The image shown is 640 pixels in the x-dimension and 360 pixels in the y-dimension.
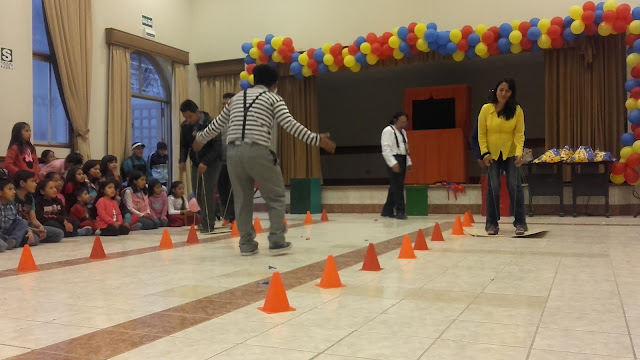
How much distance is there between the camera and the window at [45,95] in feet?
26.4

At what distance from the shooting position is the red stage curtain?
32.8 feet

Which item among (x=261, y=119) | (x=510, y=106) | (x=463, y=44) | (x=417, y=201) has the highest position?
(x=463, y=44)

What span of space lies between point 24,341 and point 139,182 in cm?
520

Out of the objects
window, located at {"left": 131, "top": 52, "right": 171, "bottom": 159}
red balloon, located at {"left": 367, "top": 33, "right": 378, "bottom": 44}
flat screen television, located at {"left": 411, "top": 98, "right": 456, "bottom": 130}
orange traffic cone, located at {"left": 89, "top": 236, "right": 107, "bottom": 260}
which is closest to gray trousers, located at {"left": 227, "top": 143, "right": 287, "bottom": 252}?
orange traffic cone, located at {"left": 89, "top": 236, "right": 107, "bottom": 260}

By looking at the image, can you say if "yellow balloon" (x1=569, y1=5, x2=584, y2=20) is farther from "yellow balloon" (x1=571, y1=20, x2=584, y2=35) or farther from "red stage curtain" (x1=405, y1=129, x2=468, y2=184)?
"red stage curtain" (x1=405, y1=129, x2=468, y2=184)

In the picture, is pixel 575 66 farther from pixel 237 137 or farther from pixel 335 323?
pixel 335 323

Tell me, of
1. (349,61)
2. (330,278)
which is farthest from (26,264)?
(349,61)

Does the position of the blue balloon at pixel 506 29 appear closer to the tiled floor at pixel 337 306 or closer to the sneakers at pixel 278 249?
the tiled floor at pixel 337 306

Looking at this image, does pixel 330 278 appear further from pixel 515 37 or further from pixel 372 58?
pixel 372 58

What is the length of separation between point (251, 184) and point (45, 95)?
547 centimetres

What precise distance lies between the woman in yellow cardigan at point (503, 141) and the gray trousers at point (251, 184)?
2128 millimetres

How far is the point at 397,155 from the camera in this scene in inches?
299

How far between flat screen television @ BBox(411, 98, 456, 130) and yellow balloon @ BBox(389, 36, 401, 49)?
7.24 feet

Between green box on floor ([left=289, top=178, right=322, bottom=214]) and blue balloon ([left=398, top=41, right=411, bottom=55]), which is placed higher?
blue balloon ([left=398, top=41, right=411, bottom=55])
